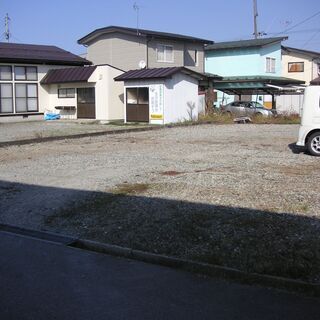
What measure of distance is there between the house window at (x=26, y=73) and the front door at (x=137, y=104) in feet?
23.1

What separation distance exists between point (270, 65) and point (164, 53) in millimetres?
13035

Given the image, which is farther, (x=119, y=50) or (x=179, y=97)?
(x=119, y=50)

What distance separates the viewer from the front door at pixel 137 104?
89.4 feet

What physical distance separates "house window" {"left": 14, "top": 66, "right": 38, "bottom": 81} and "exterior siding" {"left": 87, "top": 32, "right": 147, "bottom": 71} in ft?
19.6

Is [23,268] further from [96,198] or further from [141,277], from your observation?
[96,198]

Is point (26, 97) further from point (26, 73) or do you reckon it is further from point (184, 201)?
point (184, 201)

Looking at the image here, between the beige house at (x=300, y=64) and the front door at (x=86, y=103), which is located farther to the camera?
the beige house at (x=300, y=64)

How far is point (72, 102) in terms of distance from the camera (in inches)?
1237

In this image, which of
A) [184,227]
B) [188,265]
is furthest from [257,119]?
[188,265]

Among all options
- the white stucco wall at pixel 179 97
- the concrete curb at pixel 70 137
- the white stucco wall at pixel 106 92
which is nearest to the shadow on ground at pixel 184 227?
the concrete curb at pixel 70 137

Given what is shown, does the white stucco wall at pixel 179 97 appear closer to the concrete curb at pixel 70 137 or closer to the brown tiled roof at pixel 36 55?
the concrete curb at pixel 70 137

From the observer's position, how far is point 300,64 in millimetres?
47062

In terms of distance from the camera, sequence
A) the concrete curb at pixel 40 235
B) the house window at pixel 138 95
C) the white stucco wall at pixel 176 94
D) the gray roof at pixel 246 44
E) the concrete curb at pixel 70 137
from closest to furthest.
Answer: the concrete curb at pixel 40 235 → the concrete curb at pixel 70 137 → the white stucco wall at pixel 176 94 → the house window at pixel 138 95 → the gray roof at pixel 246 44

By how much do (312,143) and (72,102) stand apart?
21132mm
